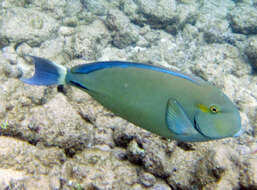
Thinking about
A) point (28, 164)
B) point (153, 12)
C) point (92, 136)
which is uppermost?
point (153, 12)

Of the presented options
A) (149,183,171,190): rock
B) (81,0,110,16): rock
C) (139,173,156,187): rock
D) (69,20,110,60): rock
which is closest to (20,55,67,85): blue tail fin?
(139,173,156,187): rock

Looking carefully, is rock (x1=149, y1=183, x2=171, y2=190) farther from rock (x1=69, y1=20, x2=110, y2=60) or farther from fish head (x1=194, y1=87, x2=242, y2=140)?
rock (x1=69, y1=20, x2=110, y2=60)

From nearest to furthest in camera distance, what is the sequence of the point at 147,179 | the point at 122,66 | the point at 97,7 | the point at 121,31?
the point at 122,66
the point at 147,179
the point at 121,31
the point at 97,7

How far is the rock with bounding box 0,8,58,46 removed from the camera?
5.29 metres

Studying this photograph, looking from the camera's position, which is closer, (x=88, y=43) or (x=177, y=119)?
(x=177, y=119)

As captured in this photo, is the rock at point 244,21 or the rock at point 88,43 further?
the rock at point 244,21

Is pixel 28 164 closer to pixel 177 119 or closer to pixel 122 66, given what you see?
pixel 122 66

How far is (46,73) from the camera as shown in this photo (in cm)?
132

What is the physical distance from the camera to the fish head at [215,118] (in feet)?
4.05

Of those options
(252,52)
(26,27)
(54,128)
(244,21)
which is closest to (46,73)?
(54,128)

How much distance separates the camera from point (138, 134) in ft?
8.62

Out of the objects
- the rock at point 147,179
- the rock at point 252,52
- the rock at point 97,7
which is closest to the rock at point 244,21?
the rock at point 252,52

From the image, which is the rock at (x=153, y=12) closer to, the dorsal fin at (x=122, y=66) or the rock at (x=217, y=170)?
the rock at (x=217, y=170)

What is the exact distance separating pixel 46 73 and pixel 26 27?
497cm
